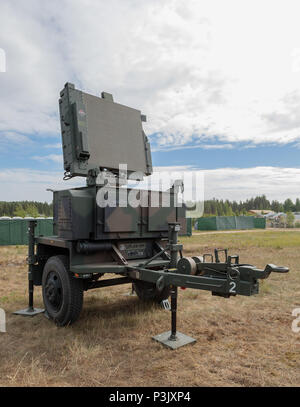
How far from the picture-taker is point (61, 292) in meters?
5.38

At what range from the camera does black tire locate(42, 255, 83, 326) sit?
16.8ft

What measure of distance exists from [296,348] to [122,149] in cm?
434

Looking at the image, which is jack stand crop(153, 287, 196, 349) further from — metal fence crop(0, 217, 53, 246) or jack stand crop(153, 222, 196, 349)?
metal fence crop(0, 217, 53, 246)

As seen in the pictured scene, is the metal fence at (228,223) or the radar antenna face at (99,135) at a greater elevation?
the radar antenna face at (99,135)

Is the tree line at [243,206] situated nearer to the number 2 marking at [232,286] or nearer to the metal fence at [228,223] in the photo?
the metal fence at [228,223]

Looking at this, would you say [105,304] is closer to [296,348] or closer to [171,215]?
[171,215]

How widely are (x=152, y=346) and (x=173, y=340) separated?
0.32 metres

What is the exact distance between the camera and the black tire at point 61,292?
5.12 meters

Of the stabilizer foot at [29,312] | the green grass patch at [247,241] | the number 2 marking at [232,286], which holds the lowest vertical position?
the green grass patch at [247,241]

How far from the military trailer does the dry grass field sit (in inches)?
14.3

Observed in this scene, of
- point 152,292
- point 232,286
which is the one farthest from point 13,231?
point 232,286

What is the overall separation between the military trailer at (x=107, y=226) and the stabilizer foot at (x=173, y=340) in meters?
0.01

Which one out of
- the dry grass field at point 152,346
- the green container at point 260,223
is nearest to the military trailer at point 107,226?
the dry grass field at point 152,346

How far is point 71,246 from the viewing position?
4.98 meters
